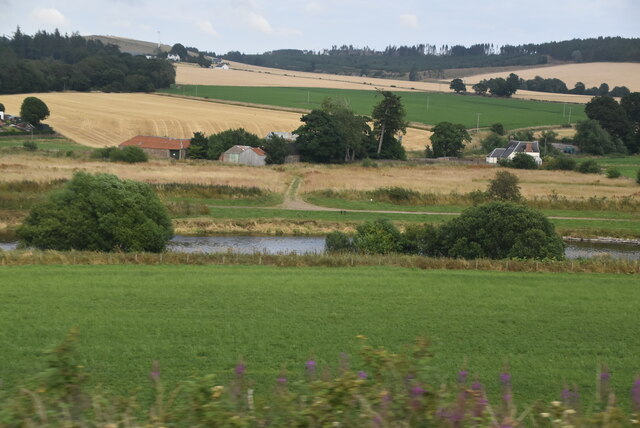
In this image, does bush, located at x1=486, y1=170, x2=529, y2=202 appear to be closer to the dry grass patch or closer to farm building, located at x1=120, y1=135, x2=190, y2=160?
farm building, located at x1=120, y1=135, x2=190, y2=160

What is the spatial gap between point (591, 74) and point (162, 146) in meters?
127

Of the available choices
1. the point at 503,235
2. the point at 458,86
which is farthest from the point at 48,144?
the point at 458,86

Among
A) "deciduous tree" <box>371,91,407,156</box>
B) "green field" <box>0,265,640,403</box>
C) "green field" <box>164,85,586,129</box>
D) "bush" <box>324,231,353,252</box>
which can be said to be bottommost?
"bush" <box>324,231,353,252</box>

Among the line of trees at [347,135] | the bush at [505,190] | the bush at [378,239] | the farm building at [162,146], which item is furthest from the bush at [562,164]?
the bush at [378,239]

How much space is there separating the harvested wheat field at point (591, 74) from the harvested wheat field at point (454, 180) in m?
98.2

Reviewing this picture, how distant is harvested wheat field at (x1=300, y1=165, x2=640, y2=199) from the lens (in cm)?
4869

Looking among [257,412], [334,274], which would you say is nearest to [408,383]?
[257,412]

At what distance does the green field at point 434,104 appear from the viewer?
10327 centimetres

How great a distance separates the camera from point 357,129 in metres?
67.2

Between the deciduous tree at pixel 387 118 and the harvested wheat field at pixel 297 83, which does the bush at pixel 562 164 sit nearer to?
the deciduous tree at pixel 387 118

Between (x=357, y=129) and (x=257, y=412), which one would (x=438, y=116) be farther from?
(x=257, y=412)

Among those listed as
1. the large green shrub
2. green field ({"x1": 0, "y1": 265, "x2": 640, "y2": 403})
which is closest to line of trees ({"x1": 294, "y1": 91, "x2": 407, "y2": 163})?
the large green shrub

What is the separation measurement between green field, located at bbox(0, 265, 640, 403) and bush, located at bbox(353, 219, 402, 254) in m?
6.63

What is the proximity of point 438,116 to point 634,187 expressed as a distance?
5417 centimetres
